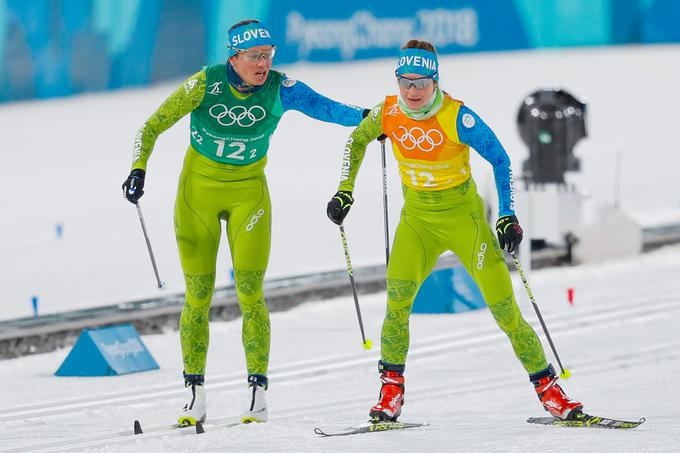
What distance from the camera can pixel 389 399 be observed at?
24.2ft

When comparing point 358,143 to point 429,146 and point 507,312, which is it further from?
point 507,312

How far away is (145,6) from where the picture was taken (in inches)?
785

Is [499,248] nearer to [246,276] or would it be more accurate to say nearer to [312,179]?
[246,276]

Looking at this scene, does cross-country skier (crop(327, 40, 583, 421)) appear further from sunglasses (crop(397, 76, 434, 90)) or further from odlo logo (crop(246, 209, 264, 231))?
odlo logo (crop(246, 209, 264, 231))

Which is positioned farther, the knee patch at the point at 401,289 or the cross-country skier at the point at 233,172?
the cross-country skier at the point at 233,172

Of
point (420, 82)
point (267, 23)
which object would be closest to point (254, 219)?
point (420, 82)

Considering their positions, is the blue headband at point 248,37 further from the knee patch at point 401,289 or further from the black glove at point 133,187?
the knee patch at point 401,289

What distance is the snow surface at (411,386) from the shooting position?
6.96m

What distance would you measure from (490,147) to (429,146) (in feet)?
0.94

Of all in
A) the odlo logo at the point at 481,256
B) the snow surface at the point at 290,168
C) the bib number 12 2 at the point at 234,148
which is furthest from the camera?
the snow surface at the point at 290,168

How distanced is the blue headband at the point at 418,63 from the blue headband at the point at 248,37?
2.45ft

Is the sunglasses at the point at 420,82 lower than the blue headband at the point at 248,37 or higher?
lower

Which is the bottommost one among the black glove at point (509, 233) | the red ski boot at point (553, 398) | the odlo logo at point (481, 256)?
the red ski boot at point (553, 398)

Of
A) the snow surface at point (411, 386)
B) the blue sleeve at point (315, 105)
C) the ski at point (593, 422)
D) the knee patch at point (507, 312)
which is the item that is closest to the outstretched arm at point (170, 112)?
the blue sleeve at point (315, 105)
